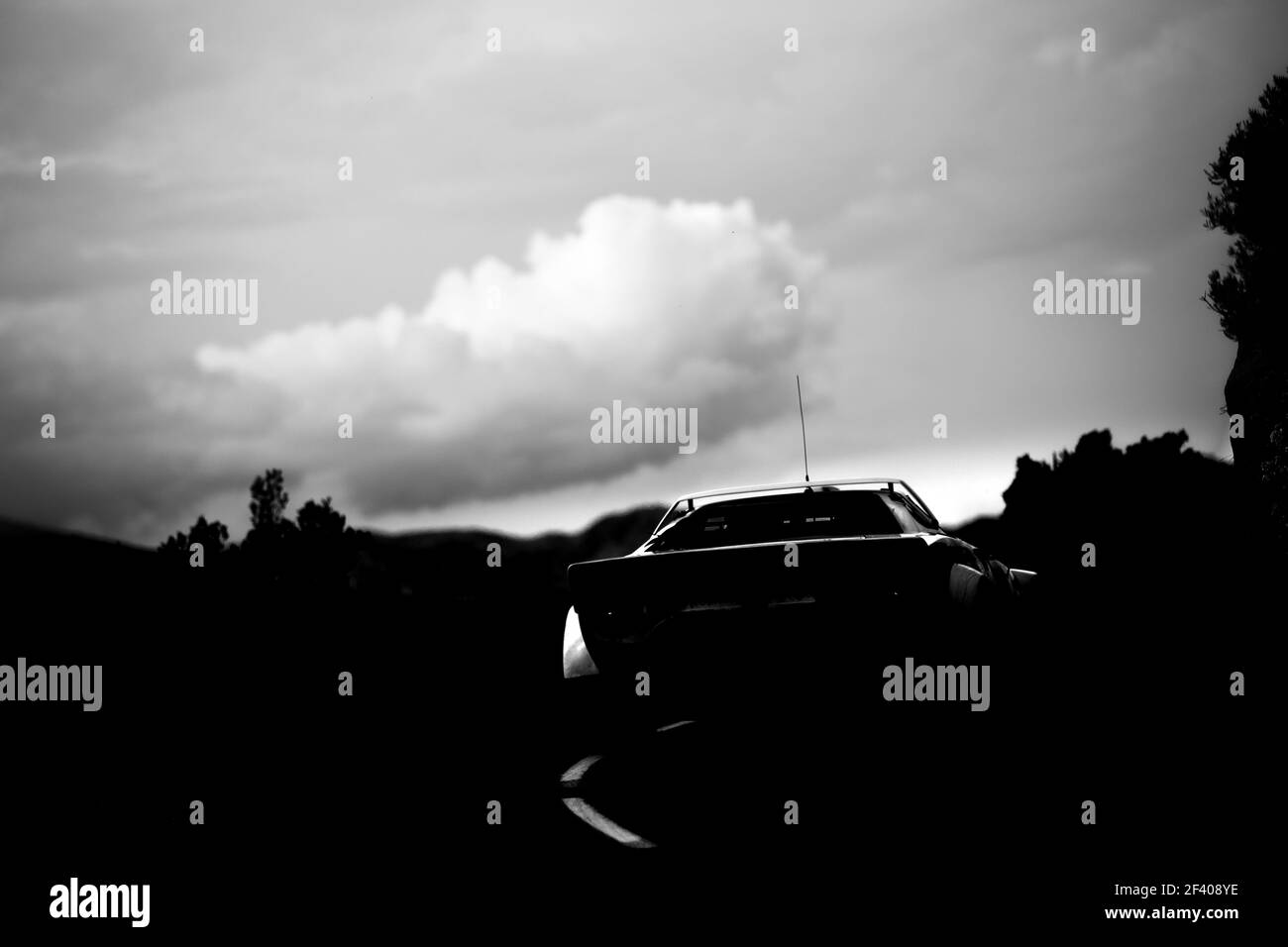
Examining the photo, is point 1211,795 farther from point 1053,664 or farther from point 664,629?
point 1053,664

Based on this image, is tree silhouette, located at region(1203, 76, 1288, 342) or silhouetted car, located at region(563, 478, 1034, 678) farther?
tree silhouette, located at region(1203, 76, 1288, 342)

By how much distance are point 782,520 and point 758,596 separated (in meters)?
1.65

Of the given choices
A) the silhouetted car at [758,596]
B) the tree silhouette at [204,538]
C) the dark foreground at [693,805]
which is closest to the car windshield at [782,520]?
the silhouetted car at [758,596]

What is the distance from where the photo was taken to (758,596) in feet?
15.2

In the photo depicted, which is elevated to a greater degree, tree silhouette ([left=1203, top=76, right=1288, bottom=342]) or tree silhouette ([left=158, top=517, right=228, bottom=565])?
tree silhouette ([left=1203, top=76, right=1288, bottom=342])

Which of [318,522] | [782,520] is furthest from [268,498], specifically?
[782,520]

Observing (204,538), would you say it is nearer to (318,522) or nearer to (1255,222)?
(318,522)

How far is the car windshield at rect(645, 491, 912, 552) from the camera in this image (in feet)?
19.2

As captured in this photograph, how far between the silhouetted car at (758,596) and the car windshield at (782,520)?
674 mm

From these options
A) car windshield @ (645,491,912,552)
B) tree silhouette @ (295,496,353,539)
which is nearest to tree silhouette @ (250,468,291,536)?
tree silhouette @ (295,496,353,539)

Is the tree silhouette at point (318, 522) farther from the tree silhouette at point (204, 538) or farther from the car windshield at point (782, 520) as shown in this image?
the car windshield at point (782, 520)

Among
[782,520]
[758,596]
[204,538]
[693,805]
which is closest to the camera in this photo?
[758,596]

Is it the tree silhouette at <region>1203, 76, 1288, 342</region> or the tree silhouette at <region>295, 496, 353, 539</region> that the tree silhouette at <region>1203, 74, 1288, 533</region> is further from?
the tree silhouette at <region>295, 496, 353, 539</region>

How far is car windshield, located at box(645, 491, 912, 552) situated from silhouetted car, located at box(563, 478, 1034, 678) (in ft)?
2.21
